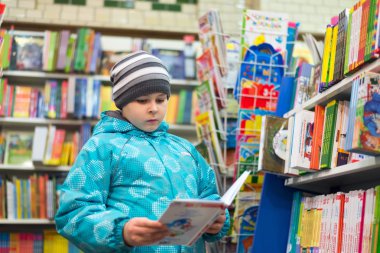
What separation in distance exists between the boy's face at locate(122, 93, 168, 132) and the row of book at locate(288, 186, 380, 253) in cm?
71

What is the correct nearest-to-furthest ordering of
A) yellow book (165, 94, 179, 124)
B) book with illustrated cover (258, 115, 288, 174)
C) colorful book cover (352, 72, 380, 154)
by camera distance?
colorful book cover (352, 72, 380, 154), book with illustrated cover (258, 115, 288, 174), yellow book (165, 94, 179, 124)

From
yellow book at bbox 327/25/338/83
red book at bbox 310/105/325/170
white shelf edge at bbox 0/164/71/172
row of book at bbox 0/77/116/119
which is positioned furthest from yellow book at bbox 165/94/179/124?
yellow book at bbox 327/25/338/83

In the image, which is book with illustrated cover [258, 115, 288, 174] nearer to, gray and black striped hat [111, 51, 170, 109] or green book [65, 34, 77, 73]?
gray and black striped hat [111, 51, 170, 109]

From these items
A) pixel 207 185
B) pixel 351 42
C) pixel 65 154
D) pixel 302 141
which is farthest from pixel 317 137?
pixel 65 154

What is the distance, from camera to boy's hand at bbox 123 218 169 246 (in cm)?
154

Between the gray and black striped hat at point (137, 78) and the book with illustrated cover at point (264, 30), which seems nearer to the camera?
the gray and black striped hat at point (137, 78)

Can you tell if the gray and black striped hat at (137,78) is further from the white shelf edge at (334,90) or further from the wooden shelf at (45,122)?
the wooden shelf at (45,122)

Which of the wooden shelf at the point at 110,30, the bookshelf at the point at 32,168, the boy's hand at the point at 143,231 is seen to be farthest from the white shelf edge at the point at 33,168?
the boy's hand at the point at 143,231

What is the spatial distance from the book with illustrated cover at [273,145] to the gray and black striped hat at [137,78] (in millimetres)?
784

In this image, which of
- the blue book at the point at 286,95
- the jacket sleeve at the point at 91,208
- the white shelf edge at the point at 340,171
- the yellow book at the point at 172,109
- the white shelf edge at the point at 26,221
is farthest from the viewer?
the yellow book at the point at 172,109

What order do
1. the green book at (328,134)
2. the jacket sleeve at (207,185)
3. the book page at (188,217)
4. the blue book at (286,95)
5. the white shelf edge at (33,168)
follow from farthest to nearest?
1. the white shelf edge at (33,168)
2. the blue book at (286,95)
3. the green book at (328,134)
4. the jacket sleeve at (207,185)
5. the book page at (188,217)

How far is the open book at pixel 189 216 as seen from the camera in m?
1.46

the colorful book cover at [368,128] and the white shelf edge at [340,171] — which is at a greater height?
the colorful book cover at [368,128]

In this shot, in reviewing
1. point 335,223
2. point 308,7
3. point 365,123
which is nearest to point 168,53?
point 308,7
